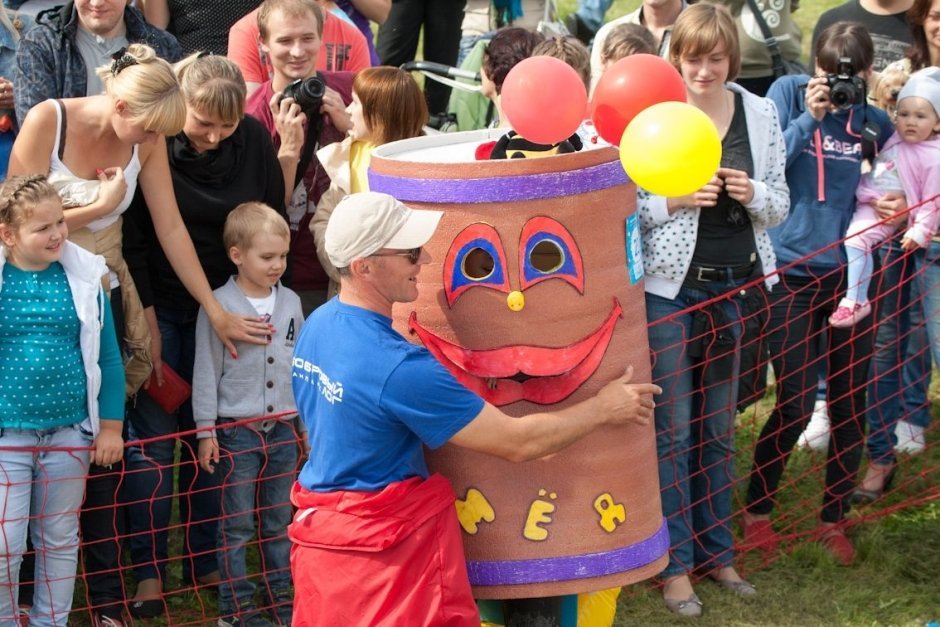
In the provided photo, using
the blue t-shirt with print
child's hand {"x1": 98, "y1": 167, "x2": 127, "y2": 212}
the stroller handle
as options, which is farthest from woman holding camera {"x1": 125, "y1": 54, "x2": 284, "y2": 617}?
the stroller handle

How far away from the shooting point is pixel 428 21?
743cm

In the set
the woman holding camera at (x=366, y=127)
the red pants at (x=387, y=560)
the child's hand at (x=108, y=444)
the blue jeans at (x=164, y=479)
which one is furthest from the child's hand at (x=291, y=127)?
the red pants at (x=387, y=560)

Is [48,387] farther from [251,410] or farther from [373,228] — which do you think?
[373,228]

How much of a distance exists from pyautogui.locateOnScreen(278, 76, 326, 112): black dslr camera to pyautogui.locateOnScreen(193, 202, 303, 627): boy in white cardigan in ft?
1.57

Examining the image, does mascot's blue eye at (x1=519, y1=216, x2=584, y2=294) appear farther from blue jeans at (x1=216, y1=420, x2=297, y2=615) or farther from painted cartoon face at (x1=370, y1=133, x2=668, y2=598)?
blue jeans at (x1=216, y1=420, x2=297, y2=615)

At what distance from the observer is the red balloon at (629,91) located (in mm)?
3625

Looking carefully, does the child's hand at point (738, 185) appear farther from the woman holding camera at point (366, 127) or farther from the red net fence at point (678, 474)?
the woman holding camera at point (366, 127)

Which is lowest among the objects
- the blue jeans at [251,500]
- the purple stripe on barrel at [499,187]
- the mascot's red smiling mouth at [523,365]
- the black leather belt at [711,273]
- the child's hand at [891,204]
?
the blue jeans at [251,500]

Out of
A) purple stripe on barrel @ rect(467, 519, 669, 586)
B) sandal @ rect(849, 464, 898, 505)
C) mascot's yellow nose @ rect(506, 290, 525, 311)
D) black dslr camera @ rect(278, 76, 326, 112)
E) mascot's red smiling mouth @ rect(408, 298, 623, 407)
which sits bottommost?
sandal @ rect(849, 464, 898, 505)

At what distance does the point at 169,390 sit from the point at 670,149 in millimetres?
2024

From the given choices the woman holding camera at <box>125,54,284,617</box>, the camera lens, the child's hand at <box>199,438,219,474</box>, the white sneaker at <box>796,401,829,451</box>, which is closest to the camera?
A: the woman holding camera at <box>125,54,284,617</box>

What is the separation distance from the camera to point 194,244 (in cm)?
454

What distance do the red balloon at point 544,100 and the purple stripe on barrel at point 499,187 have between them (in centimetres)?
18

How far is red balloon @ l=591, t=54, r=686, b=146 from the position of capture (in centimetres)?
362
